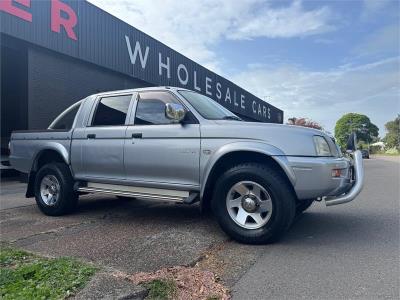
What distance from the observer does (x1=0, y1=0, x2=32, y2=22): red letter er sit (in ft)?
35.8

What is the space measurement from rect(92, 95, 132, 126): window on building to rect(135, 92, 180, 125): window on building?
269 millimetres

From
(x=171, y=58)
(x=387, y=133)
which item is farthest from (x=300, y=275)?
(x=387, y=133)

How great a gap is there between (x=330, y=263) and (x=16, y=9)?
11.5 m

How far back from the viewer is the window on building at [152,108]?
5316 mm

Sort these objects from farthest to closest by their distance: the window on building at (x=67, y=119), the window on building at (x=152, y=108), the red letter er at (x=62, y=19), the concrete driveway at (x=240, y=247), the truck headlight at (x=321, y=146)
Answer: the red letter er at (x=62, y=19) → the window on building at (x=67, y=119) → the window on building at (x=152, y=108) → the truck headlight at (x=321, y=146) → the concrete driveway at (x=240, y=247)

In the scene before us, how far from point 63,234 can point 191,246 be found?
1782 millimetres

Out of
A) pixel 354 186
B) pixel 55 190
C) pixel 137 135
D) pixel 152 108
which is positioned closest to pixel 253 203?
pixel 354 186

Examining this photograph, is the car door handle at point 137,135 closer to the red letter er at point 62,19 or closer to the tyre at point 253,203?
the tyre at point 253,203

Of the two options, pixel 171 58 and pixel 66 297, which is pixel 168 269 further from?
pixel 171 58

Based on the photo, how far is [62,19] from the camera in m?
13.1

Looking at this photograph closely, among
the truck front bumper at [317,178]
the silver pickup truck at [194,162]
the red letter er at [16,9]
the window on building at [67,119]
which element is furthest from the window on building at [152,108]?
the red letter er at [16,9]

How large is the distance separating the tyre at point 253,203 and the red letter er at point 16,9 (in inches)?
379

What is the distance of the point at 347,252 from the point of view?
422cm

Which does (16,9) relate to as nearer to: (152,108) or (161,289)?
(152,108)
